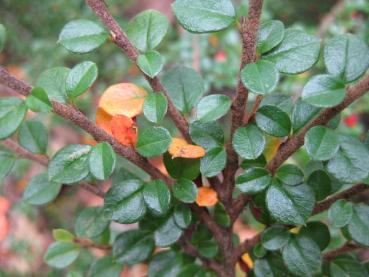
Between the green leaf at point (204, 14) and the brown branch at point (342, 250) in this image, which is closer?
the green leaf at point (204, 14)

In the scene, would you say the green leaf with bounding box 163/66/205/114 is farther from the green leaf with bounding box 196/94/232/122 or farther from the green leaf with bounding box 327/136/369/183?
the green leaf with bounding box 327/136/369/183

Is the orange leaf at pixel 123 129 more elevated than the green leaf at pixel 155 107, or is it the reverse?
the green leaf at pixel 155 107

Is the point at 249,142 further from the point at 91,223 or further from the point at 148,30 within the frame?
the point at 91,223

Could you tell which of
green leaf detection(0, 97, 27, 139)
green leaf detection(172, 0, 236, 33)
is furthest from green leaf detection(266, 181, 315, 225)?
green leaf detection(0, 97, 27, 139)

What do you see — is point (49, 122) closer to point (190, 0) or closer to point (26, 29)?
point (26, 29)

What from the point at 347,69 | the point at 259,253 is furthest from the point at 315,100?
the point at 259,253

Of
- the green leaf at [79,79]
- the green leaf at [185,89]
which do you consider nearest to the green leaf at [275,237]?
the green leaf at [185,89]

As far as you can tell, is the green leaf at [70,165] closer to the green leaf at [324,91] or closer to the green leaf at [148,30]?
the green leaf at [148,30]
